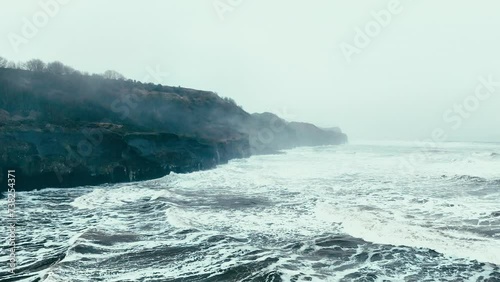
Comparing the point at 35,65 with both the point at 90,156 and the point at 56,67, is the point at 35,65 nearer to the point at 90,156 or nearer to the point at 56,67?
the point at 56,67

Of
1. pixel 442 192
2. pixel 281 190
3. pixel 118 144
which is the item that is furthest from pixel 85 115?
pixel 442 192

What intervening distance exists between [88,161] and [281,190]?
20.0 meters

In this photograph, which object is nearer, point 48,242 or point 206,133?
point 48,242

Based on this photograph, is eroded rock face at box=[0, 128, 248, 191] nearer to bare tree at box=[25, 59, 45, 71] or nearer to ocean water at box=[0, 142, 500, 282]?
ocean water at box=[0, 142, 500, 282]

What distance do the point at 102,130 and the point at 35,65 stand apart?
113ft

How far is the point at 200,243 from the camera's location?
43.8ft

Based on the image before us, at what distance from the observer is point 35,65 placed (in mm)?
59000

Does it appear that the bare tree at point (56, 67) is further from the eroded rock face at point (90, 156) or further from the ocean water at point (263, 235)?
the ocean water at point (263, 235)

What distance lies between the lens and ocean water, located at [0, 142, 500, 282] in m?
10.4

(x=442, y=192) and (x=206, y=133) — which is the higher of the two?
(x=206, y=133)

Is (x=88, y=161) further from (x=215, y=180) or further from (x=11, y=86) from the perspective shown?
(x=11, y=86)

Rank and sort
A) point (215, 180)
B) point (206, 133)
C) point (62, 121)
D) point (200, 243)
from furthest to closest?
point (206, 133), point (62, 121), point (215, 180), point (200, 243)

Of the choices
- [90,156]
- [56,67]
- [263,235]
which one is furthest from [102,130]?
[56,67]

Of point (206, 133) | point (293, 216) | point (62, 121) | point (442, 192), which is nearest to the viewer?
point (293, 216)
